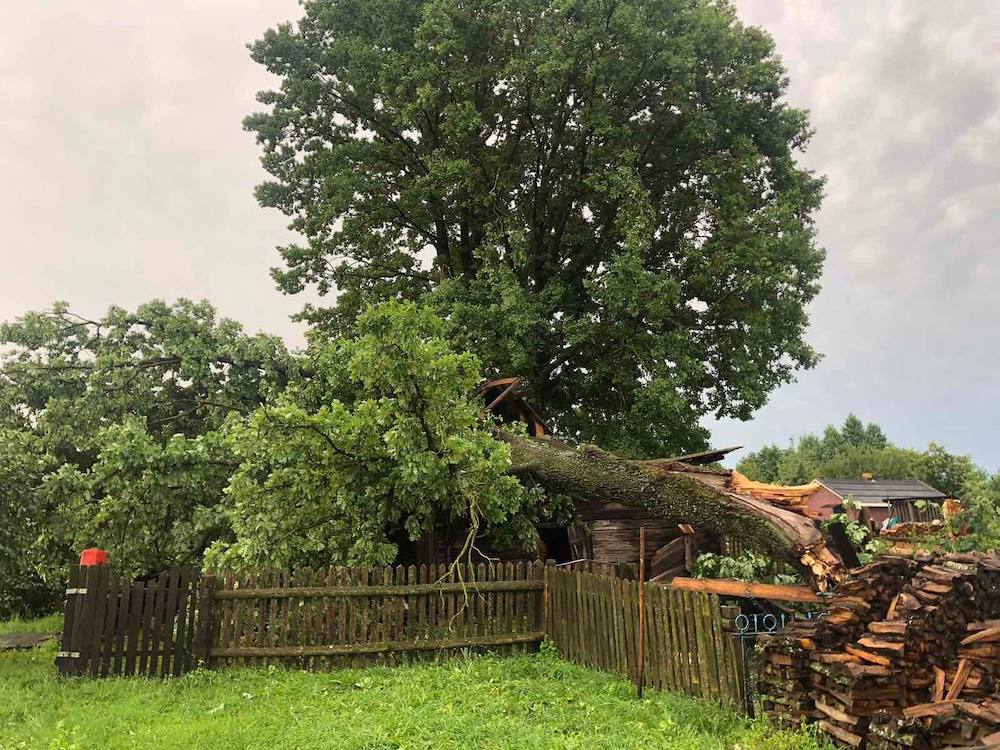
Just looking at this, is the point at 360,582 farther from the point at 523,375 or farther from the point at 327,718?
the point at 523,375

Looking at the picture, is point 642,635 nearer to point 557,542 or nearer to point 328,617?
point 328,617

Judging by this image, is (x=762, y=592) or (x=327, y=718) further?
(x=762, y=592)

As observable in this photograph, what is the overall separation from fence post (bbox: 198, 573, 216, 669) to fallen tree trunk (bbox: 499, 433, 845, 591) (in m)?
5.02

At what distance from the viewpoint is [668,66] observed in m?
15.1

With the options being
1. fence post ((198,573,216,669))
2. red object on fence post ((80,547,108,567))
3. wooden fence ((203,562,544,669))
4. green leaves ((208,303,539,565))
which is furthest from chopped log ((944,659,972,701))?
red object on fence post ((80,547,108,567))

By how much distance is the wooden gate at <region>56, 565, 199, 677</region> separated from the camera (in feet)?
27.1

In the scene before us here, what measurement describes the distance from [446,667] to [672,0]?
1495 cm

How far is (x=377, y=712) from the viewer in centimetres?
645

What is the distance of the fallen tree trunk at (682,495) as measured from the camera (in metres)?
7.28

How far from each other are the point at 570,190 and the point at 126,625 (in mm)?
Answer: 13770

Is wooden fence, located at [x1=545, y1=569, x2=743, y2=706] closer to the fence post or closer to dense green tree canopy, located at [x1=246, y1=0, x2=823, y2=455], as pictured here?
the fence post

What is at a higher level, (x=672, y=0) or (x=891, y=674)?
(x=672, y=0)

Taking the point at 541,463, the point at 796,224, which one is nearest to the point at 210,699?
the point at 541,463

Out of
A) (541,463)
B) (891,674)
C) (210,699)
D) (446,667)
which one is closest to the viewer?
(891,674)
